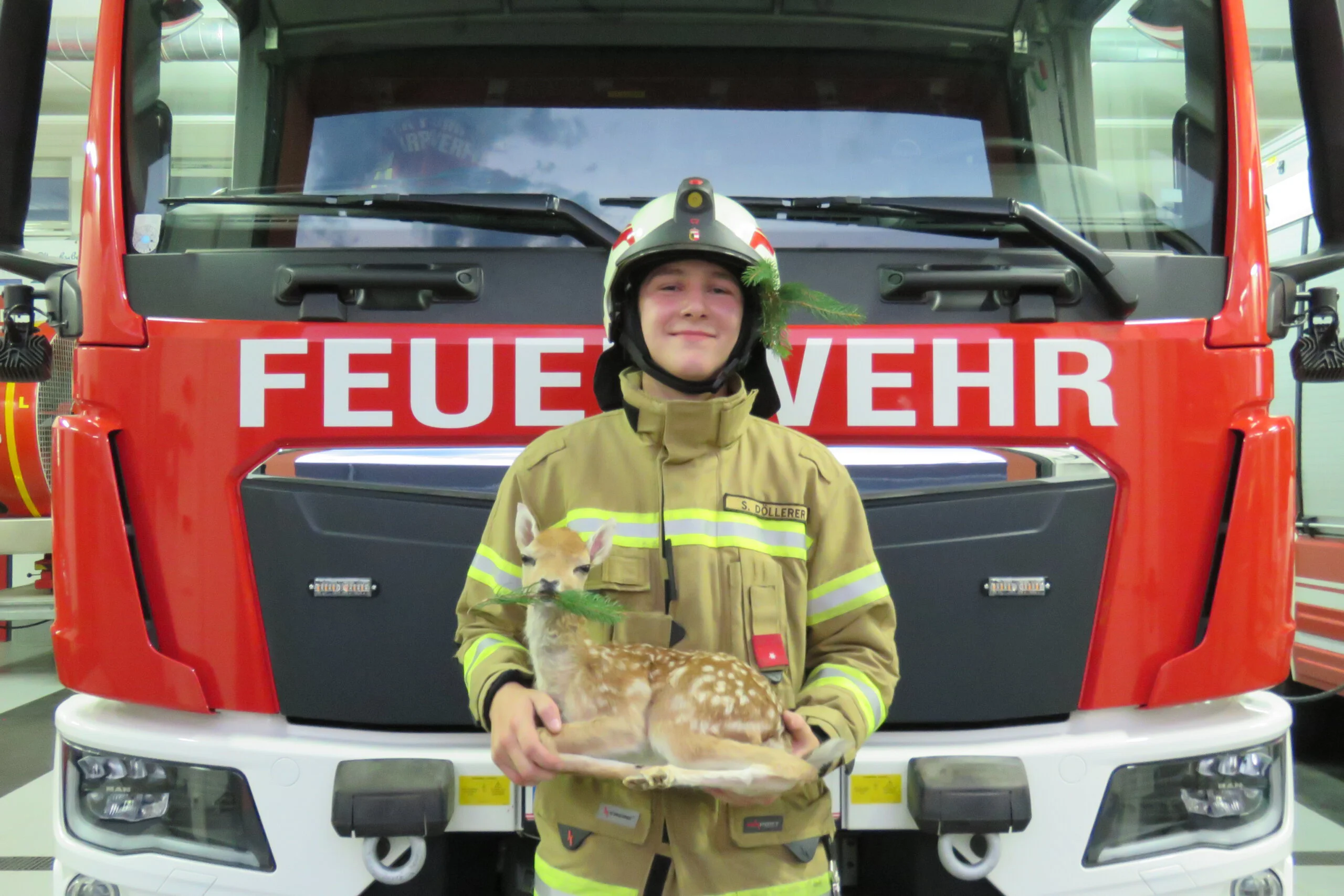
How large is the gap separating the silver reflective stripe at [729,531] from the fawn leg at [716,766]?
295mm

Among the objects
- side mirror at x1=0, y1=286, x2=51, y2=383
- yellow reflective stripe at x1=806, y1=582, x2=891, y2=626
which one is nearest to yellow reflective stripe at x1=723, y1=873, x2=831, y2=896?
yellow reflective stripe at x1=806, y1=582, x2=891, y2=626

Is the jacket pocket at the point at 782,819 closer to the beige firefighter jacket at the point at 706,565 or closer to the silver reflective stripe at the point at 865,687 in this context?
the beige firefighter jacket at the point at 706,565

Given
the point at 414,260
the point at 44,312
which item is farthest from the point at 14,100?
the point at 414,260

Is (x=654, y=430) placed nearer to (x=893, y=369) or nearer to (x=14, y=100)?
(x=893, y=369)

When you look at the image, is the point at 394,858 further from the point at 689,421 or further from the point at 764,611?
the point at 689,421

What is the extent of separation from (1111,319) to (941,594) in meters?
0.61

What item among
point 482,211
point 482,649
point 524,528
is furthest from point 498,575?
point 482,211

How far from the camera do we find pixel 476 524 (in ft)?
6.29

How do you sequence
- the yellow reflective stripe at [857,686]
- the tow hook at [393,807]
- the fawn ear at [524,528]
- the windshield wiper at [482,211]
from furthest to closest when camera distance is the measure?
the windshield wiper at [482,211], the tow hook at [393,807], the yellow reflective stripe at [857,686], the fawn ear at [524,528]

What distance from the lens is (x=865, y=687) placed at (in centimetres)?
148

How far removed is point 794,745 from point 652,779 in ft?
0.75

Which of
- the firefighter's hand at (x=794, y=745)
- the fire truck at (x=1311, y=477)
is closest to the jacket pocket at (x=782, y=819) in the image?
the firefighter's hand at (x=794, y=745)

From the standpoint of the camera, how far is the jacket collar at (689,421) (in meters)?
→ 1.48

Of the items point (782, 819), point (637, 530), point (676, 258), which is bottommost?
point (782, 819)
